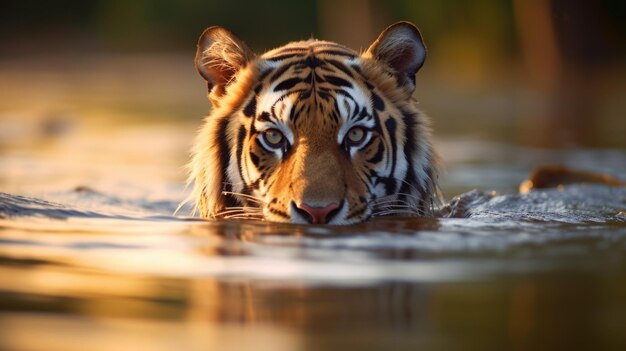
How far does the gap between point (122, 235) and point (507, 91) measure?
13.1 meters

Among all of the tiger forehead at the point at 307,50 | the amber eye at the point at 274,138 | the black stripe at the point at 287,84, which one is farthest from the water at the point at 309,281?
the tiger forehead at the point at 307,50

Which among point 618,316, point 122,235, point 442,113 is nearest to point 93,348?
point 618,316

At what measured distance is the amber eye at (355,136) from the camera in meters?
4.65

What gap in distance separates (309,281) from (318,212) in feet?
2.34

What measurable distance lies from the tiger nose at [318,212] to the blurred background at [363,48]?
10.4 ft

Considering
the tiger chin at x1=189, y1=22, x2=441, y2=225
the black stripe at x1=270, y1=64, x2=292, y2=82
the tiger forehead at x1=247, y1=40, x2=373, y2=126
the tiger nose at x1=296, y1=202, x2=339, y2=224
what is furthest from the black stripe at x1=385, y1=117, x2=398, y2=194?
the tiger nose at x1=296, y1=202, x2=339, y2=224

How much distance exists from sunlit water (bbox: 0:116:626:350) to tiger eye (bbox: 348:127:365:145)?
0.36 meters

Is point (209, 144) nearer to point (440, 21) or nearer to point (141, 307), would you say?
point (141, 307)

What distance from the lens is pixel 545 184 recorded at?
7.12 meters

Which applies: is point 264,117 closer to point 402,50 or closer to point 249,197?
point 249,197

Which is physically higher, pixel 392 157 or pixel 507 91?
pixel 507 91

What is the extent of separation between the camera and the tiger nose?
4172mm

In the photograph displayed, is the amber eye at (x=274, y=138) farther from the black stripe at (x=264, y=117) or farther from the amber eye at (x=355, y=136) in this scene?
the amber eye at (x=355, y=136)

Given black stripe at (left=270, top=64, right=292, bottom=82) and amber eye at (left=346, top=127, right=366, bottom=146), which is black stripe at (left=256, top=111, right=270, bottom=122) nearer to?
black stripe at (left=270, top=64, right=292, bottom=82)
